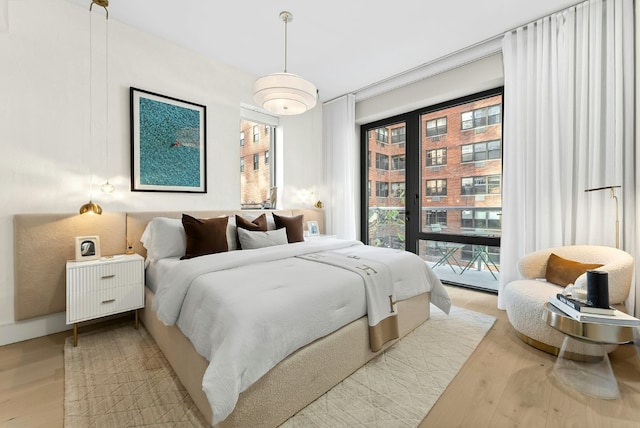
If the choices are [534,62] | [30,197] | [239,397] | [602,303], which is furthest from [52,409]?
[534,62]

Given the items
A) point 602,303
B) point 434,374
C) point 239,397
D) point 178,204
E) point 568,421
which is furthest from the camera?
point 178,204

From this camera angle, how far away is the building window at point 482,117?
11.1ft

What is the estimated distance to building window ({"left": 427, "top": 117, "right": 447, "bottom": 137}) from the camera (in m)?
3.82

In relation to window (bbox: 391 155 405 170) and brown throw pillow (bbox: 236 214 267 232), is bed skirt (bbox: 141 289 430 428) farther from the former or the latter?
window (bbox: 391 155 405 170)

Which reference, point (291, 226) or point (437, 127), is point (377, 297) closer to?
point (291, 226)

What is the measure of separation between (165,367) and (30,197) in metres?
1.81

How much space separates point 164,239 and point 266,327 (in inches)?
66.8

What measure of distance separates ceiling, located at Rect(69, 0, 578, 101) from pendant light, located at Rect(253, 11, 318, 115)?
0.82 m

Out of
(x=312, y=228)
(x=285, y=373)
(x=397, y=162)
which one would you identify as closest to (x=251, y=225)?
(x=312, y=228)

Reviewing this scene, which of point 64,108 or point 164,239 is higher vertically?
point 64,108

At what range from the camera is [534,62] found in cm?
274

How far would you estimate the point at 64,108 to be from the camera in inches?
94.8

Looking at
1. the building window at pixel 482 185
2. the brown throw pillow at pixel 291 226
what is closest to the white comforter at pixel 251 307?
the brown throw pillow at pixel 291 226

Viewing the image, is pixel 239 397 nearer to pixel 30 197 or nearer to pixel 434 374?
pixel 434 374
